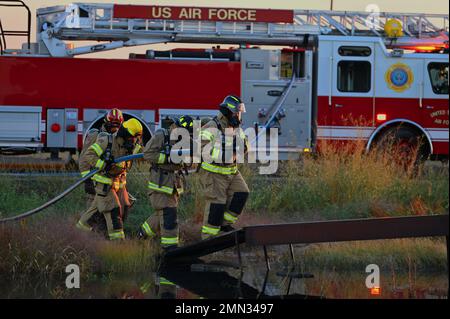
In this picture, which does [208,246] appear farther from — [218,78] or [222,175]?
[218,78]

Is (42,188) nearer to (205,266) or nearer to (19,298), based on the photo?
(205,266)

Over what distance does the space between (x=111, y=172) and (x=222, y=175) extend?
122 centimetres

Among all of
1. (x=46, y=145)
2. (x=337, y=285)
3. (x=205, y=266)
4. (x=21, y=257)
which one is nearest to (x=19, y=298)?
(x=21, y=257)

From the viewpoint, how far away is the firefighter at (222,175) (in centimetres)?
901

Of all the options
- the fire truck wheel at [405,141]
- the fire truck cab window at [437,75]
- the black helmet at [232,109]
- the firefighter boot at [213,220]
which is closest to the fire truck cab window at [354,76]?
the fire truck wheel at [405,141]

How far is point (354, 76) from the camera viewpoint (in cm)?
1645

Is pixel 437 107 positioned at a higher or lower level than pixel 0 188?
higher

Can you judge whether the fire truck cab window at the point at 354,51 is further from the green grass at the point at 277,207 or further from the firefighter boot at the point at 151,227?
the firefighter boot at the point at 151,227

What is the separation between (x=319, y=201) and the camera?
36.8 ft

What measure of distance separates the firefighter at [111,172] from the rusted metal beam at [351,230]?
2370mm

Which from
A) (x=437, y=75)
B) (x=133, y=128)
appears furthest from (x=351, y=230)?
(x=437, y=75)

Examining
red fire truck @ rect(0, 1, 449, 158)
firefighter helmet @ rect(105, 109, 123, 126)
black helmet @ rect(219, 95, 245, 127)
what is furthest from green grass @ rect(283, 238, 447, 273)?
red fire truck @ rect(0, 1, 449, 158)

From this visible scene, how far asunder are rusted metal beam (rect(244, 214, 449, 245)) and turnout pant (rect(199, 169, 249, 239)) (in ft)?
5.66
